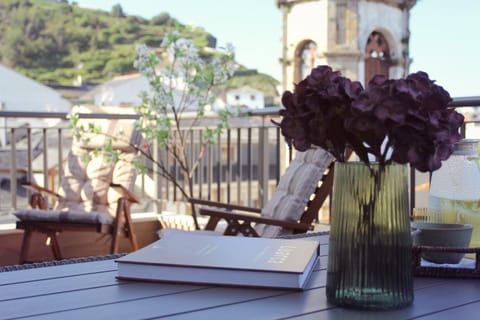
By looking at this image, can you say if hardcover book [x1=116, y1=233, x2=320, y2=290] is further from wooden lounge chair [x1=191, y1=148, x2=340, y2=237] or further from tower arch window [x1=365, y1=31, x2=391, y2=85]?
tower arch window [x1=365, y1=31, x2=391, y2=85]

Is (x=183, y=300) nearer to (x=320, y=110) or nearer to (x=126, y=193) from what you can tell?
(x=320, y=110)

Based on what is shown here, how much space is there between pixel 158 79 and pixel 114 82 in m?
29.6

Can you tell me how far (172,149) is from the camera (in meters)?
4.79

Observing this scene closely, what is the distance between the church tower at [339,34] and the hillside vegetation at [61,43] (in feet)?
68.7

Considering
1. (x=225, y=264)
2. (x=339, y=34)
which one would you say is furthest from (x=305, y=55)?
(x=225, y=264)

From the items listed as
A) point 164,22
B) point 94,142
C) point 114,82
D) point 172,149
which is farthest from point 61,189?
point 164,22

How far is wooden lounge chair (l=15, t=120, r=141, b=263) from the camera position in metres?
3.72

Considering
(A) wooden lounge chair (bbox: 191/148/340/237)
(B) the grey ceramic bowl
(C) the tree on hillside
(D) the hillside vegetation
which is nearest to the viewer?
(B) the grey ceramic bowl

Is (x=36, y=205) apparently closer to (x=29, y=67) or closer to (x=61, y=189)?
(x=61, y=189)

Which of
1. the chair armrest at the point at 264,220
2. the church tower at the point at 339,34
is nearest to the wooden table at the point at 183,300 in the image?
the chair armrest at the point at 264,220

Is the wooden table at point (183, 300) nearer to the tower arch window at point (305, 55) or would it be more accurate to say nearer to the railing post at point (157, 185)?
the railing post at point (157, 185)

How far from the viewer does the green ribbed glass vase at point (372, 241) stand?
37.2 inches

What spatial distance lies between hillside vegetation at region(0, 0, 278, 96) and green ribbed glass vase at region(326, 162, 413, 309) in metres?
37.8

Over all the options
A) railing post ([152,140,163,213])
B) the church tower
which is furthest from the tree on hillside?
railing post ([152,140,163,213])
